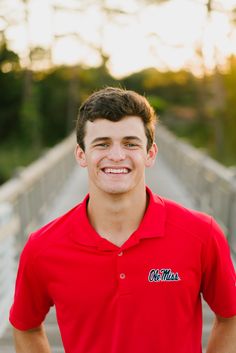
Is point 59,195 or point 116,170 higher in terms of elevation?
point 116,170

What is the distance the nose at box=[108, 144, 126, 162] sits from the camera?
229cm

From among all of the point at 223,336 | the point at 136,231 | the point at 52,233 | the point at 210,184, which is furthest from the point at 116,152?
the point at 210,184

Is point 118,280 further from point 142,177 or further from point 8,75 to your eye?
point 8,75

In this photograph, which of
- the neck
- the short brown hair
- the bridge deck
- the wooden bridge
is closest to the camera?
the short brown hair

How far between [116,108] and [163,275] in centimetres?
58

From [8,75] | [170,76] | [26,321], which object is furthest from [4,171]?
[26,321]

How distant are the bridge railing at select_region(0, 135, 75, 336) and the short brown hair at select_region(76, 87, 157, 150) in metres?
3.48

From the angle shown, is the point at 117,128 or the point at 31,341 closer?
the point at 117,128

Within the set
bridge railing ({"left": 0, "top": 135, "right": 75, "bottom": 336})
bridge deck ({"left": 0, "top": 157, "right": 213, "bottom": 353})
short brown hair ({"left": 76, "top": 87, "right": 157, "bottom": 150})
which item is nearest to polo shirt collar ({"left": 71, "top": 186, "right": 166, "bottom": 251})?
short brown hair ({"left": 76, "top": 87, "right": 157, "bottom": 150})

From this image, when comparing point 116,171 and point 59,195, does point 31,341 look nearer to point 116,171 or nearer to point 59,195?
point 116,171

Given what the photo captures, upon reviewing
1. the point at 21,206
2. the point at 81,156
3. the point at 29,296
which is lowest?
the point at 21,206

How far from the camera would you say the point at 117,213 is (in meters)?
2.38

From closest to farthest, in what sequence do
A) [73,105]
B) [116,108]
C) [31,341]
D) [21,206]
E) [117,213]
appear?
1. [116,108]
2. [117,213]
3. [31,341]
4. [21,206]
5. [73,105]

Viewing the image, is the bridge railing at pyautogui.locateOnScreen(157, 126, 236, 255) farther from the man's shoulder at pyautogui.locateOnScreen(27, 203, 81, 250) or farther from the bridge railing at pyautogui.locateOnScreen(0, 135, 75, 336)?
the man's shoulder at pyautogui.locateOnScreen(27, 203, 81, 250)
